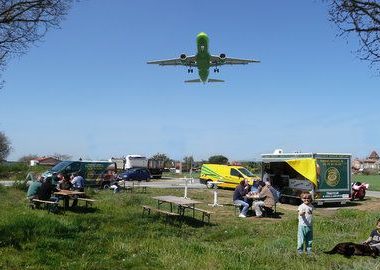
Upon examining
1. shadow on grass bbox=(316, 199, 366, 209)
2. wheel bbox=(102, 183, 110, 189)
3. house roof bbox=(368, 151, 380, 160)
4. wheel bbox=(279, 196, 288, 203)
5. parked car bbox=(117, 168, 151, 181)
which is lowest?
shadow on grass bbox=(316, 199, 366, 209)

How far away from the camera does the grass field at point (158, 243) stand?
7992 millimetres

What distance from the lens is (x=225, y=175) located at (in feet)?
106

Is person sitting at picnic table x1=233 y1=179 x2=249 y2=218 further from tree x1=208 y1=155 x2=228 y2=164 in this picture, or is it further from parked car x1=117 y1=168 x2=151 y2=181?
tree x1=208 y1=155 x2=228 y2=164

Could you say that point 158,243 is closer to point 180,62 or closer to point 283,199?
point 283,199

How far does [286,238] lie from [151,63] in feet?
103

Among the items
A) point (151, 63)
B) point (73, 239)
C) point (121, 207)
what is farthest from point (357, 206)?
point (151, 63)

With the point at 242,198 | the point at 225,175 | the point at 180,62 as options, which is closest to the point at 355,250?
the point at 242,198

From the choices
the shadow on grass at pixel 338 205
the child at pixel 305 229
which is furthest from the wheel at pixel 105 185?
the child at pixel 305 229

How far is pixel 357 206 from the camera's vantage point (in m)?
22.8

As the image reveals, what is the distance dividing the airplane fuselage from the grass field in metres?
21.2

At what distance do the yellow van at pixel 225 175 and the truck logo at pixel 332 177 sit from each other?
8.39m

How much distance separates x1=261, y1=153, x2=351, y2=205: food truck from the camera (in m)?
21.3

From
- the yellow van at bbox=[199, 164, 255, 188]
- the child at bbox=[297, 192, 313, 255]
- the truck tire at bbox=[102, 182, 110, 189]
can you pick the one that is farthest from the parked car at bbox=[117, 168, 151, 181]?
the child at bbox=[297, 192, 313, 255]

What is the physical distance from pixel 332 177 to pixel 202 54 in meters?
16.7
